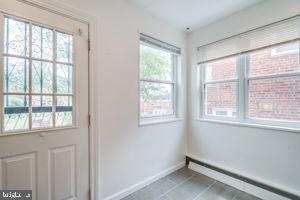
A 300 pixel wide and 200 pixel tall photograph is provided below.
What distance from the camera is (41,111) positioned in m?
1.41

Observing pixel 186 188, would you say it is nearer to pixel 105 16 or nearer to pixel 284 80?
pixel 284 80

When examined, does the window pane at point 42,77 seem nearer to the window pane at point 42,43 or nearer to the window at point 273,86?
the window pane at point 42,43

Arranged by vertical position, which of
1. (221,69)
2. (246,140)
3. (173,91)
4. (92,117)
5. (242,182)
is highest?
(221,69)

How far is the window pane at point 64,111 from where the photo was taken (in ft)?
4.93

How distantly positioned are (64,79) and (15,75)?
0.37 meters

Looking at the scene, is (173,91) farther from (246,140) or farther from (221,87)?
(246,140)

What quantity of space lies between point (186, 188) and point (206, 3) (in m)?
2.62

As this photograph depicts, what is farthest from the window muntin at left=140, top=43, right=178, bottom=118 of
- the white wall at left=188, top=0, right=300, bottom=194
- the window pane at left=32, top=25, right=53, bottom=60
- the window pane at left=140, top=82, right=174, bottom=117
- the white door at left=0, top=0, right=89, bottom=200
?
the window pane at left=32, top=25, right=53, bottom=60

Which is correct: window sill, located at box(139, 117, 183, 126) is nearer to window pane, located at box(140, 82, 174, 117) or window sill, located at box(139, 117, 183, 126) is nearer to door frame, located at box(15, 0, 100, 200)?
window pane, located at box(140, 82, 174, 117)

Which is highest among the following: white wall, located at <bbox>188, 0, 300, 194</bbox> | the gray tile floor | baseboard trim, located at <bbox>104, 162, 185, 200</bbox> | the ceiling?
the ceiling

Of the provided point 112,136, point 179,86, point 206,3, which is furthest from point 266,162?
point 206,3

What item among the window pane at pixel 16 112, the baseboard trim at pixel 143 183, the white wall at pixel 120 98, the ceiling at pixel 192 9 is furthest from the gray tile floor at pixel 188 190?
the ceiling at pixel 192 9

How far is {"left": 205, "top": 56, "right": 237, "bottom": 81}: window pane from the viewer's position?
7.89 feet

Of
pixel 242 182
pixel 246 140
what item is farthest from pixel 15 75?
pixel 242 182
